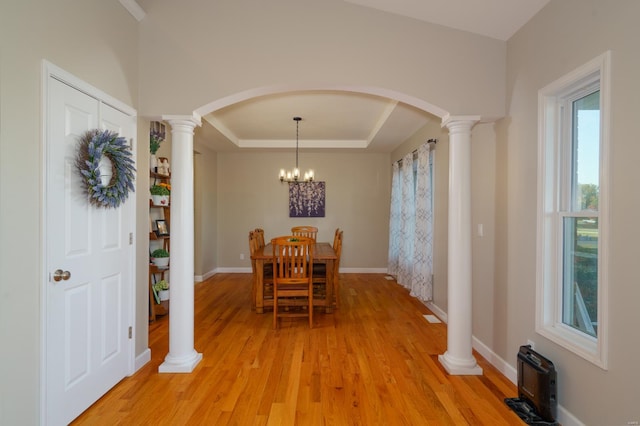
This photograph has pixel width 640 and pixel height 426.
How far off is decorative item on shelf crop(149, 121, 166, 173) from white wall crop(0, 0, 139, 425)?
6.37 feet

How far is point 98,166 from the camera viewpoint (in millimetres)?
2084

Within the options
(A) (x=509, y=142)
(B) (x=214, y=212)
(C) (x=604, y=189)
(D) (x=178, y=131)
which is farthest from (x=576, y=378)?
(B) (x=214, y=212)

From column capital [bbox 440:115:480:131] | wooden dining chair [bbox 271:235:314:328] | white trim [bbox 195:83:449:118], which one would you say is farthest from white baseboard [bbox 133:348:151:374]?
column capital [bbox 440:115:480:131]

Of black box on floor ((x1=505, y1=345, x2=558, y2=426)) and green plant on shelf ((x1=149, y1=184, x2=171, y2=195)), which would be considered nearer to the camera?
black box on floor ((x1=505, y1=345, x2=558, y2=426))

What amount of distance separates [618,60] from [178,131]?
2.88 meters

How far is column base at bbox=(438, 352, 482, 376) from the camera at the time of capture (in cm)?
263

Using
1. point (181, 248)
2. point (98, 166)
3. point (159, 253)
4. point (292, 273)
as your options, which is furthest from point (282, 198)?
point (98, 166)

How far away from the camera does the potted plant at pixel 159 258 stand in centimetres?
403

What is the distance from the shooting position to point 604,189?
5.74 feet

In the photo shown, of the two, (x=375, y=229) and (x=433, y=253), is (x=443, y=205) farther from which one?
(x=375, y=229)

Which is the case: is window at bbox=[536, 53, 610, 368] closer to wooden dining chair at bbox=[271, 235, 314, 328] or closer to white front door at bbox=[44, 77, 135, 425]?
wooden dining chair at bbox=[271, 235, 314, 328]

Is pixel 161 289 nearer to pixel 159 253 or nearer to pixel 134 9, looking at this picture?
Answer: pixel 159 253

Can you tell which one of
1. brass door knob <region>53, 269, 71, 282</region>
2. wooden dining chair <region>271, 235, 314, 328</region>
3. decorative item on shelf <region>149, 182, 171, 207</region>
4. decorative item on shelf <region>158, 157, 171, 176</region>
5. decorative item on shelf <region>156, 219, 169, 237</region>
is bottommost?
wooden dining chair <region>271, 235, 314, 328</region>

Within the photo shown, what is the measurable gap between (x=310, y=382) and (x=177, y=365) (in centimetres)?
109
